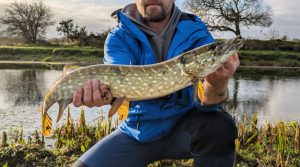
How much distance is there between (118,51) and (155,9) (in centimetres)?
43

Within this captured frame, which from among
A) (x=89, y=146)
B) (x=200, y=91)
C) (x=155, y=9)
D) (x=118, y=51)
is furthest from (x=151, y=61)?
(x=89, y=146)

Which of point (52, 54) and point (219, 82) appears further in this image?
point (52, 54)

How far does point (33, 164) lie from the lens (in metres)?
3.75

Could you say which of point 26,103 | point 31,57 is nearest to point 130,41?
point 26,103

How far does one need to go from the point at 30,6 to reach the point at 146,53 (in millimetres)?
39707

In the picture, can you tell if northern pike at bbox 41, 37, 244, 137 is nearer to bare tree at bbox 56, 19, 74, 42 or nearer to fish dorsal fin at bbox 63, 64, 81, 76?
fish dorsal fin at bbox 63, 64, 81, 76

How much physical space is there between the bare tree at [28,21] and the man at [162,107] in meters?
37.0


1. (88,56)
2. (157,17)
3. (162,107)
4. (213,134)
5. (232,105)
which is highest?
(157,17)

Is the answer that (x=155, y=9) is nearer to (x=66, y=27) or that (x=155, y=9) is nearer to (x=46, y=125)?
(x=46, y=125)

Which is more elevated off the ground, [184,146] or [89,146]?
[184,146]

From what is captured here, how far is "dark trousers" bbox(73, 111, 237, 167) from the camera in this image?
2.62 metres

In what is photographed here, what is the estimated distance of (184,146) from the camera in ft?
8.92

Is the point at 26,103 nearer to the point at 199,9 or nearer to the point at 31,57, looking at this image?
the point at 31,57

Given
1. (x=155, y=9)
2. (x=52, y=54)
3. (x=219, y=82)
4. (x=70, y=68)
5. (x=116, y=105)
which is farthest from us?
(x=52, y=54)
